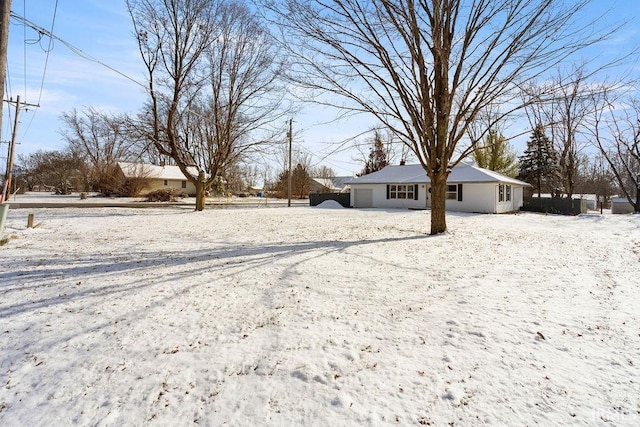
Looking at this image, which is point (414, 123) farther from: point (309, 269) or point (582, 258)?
Answer: point (309, 269)

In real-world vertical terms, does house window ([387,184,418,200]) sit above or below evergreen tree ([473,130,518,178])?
below

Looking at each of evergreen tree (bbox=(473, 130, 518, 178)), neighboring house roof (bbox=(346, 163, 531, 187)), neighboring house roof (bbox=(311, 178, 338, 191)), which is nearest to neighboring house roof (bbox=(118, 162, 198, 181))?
neighboring house roof (bbox=(346, 163, 531, 187))

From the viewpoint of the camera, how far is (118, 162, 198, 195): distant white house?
42062 millimetres

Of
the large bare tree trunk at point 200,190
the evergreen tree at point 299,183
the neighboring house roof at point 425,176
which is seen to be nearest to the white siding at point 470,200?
the neighboring house roof at point 425,176

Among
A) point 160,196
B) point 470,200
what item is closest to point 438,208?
point 470,200

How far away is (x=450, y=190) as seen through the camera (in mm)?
24453

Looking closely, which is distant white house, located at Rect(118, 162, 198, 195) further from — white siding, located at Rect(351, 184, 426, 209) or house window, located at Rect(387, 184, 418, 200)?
house window, located at Rect(387, 184, 418, 200)

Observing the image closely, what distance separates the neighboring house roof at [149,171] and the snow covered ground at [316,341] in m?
38.6

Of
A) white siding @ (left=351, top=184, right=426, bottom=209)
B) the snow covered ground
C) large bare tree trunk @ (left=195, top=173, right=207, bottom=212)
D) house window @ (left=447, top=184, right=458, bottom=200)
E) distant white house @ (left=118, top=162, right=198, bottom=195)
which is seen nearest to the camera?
the snow covered ground

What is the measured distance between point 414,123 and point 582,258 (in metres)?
5.51

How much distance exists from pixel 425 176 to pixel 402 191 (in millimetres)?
2160

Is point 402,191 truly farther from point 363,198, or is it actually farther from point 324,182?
point 324,182

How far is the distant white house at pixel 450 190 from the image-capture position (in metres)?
22.8

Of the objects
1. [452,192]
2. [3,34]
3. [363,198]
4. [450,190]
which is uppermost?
[3,34]
